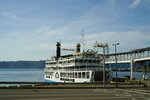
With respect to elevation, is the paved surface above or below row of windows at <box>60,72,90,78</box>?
below

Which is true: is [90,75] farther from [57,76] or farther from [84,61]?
[57,76]

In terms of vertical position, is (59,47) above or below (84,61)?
above

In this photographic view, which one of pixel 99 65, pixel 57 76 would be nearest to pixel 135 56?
pixel 99 65

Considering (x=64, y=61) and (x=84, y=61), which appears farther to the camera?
(x=64, y=61)

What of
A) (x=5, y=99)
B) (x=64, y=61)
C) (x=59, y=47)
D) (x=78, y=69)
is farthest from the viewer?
(x=59, y=47)

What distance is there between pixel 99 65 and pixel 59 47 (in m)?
29.3

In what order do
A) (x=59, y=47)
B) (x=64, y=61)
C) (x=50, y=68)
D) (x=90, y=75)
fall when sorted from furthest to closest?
(x=59, y=47) → (x=50, y=68) → (x=64, y=61) → (x=90, y=75)

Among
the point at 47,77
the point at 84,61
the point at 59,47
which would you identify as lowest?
the point at 47,77

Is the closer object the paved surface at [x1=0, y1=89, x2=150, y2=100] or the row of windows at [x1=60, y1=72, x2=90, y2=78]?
the paved surface at [x1=0, y1=89, x2=150, y2=100]

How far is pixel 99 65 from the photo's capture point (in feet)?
176

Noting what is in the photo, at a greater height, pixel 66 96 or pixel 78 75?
pixel 78 75

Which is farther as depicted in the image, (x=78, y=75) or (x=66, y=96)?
(x=78, y=75)

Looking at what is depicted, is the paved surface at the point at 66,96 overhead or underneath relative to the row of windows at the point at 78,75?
underneath

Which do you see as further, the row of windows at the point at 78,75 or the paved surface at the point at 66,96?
the row of windows at the point at 78,75
